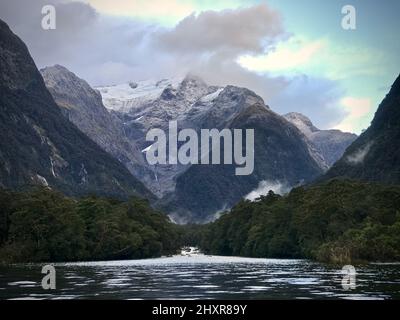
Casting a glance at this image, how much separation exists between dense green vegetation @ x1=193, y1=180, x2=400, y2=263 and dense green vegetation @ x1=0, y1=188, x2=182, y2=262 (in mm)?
27752

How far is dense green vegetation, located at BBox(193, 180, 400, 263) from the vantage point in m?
95.6

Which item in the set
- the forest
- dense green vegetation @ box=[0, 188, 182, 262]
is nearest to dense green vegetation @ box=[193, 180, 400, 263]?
the forest

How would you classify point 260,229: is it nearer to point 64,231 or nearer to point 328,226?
point 328,226

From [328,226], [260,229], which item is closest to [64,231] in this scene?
[328,226]

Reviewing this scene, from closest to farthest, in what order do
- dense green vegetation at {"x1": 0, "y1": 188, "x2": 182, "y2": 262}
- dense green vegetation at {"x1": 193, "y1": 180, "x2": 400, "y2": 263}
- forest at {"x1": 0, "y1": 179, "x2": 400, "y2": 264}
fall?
1. dense green vegetation at {"x1": 193, "y1": 180, "x2": 400, "y2": 263}
2. forest at {"x1": 0, "y1": 179, "x2": 400, "y2": 264}
3. dense green vegetation at {"x1": 0, "y1": 188, "x2": 182, "y2": 262}

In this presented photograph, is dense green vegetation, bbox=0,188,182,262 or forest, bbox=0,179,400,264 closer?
forest, bbox=0,179,400,264

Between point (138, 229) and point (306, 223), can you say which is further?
point (138, 229)

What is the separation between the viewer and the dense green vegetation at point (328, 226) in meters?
95.6

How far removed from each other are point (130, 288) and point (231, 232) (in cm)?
14873

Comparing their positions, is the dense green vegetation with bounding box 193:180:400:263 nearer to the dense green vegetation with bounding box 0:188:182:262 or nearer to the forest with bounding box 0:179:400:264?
the forest with bounding box 0:179:400:264

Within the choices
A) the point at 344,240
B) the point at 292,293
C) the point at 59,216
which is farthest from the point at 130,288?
the point at 59,216

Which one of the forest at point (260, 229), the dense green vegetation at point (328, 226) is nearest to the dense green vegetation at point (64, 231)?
the forest at point (260, 229)
